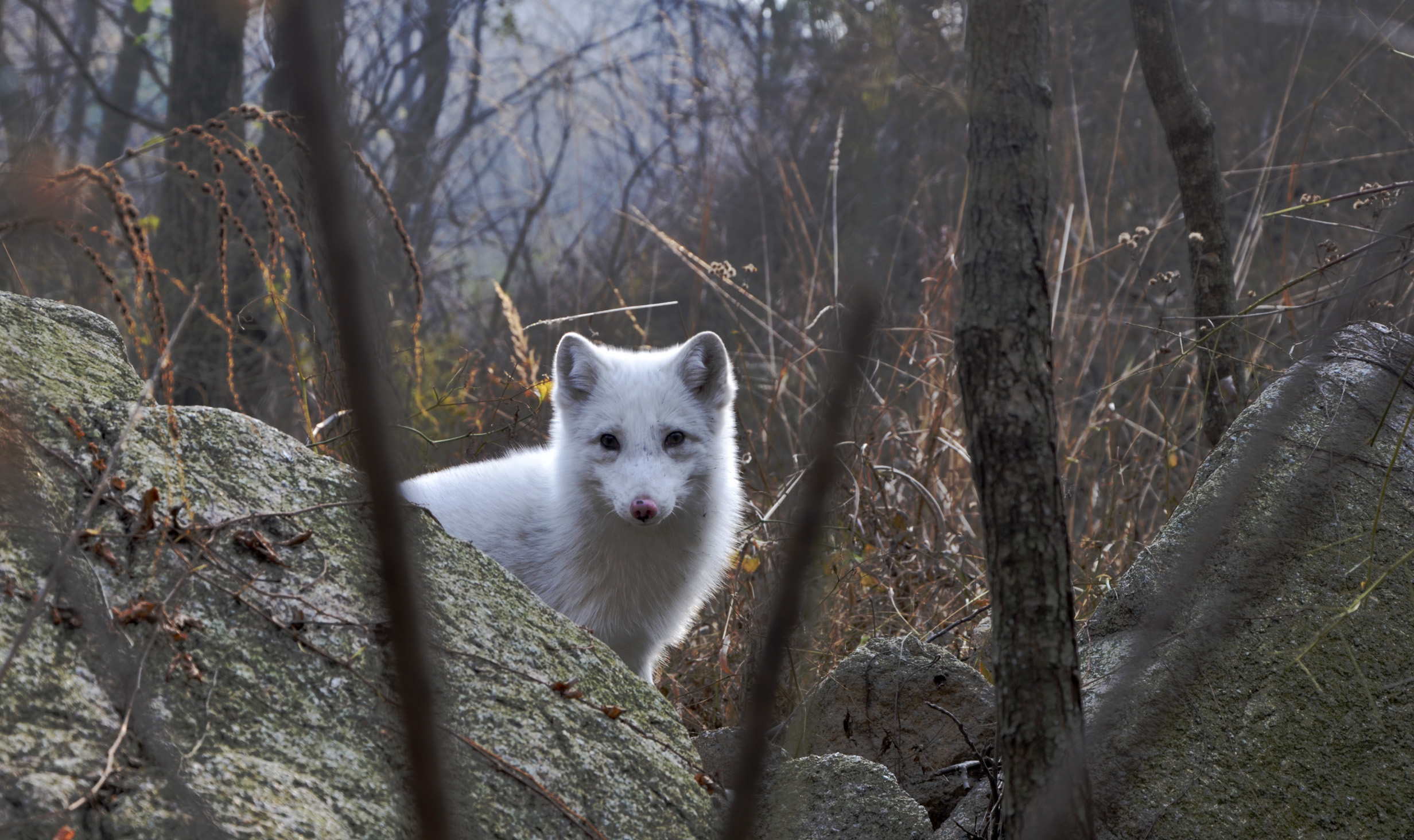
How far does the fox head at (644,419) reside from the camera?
13.9 feet

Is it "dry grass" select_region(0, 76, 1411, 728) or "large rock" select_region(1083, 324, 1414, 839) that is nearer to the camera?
"large rock" select_region(1083, 324, 1414, 839)

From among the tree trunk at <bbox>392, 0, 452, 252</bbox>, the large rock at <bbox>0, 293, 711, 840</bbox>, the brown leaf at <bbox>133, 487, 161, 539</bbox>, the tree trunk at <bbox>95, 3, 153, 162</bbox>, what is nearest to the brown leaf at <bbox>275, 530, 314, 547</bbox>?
the large rock at <bbox>0, 293, 711, 840</bbox>

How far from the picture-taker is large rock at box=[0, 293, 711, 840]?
1507mm

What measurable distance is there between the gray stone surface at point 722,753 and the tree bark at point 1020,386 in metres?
1.04

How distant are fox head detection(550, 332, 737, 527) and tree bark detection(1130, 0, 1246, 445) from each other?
74.3 inches

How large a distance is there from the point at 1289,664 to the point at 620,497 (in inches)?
90.4

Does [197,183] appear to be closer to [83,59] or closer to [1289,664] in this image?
[83,59]

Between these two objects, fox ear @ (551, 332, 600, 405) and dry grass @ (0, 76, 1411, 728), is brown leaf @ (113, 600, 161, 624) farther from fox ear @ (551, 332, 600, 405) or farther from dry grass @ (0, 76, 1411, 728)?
fox ear @ (551, 332, 600, 405)

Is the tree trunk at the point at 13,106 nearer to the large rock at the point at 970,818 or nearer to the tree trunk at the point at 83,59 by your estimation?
the tree trunk at the point at 83,59

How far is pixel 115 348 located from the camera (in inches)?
103

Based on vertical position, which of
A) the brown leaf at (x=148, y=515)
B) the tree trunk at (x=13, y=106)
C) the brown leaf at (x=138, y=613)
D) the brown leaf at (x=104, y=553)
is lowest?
the brown leaf at (x=138, y=613)

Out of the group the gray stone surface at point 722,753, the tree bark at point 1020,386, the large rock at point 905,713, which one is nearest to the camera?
the tree bark at point 1020,386

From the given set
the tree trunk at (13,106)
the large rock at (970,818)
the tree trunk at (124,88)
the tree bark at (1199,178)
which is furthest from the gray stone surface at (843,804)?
the tree trunk at (124,88)

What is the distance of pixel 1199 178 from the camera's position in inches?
155
